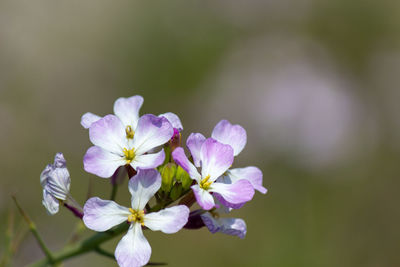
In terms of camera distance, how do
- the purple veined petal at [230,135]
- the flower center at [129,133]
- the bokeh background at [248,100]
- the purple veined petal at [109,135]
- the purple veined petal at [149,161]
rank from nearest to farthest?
the purple veined petal at [149,161]
the purple veined petal at [109,135]
the flower center at [129,133]
the purple veined petal at [230,135]
the bokeh background at [248,100]

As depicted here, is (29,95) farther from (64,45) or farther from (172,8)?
(172,8)

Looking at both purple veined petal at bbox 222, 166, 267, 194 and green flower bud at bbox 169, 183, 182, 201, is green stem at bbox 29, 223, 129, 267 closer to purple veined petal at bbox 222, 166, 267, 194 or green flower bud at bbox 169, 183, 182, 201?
green flower bud at bbox 169, 183, 182, 201

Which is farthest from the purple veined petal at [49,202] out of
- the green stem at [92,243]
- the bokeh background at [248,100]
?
the bokeh background at [248,100]

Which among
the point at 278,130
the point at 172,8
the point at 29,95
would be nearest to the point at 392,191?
the point at 278,130

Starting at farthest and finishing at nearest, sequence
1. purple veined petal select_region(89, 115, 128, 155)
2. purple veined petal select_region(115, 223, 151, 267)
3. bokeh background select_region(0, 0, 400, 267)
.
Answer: bokeh background select_region(0, 0, 400, 267) → purple veined petal select_region(89, 115, 128, 155) → purple veined petal select_region(115, 223, 151, 267)

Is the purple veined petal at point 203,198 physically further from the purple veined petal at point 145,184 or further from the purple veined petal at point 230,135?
the purple veined petal at point 230,135

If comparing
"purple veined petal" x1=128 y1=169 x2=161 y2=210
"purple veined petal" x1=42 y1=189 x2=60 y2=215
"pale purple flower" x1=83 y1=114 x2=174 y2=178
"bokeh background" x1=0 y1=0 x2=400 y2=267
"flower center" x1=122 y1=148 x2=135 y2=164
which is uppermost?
"pale purple flower" x1=83 y1=114 x2=174 y2=178

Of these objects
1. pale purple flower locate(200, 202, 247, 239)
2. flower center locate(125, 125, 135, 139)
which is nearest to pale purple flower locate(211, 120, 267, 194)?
pale purple flower locate(200, 202, 247, 239)

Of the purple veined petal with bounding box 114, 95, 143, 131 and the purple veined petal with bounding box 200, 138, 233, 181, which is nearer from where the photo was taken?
the purple veined petal with bounding box 200, 138, 233, 181
